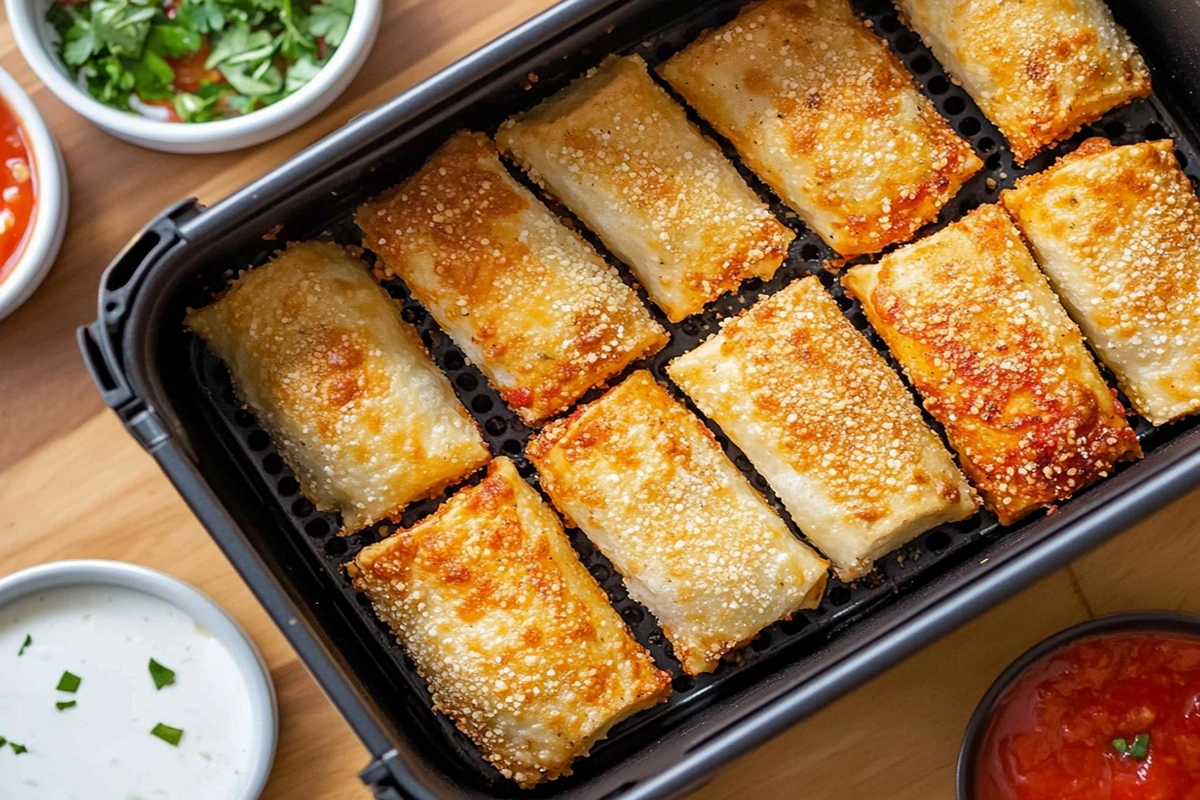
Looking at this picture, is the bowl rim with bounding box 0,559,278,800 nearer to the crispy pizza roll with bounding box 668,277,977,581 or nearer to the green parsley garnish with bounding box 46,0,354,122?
the green parsley garnish with bounding box 46,0,354,122

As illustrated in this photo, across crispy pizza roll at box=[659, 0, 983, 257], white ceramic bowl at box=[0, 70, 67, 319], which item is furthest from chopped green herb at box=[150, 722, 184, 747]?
crispy pizza roll at box=[659, 0, 983, 257]

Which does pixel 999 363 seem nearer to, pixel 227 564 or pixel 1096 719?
pixel 1096 719

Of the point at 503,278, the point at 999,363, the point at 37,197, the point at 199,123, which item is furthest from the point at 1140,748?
the point at 37,197

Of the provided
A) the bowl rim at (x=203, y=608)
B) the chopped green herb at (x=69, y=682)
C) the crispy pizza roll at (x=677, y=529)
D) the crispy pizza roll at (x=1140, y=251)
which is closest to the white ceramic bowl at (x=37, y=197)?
the bowl rim at (x=203, y=608)

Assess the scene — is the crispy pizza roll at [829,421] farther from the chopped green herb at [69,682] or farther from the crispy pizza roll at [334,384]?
the chopped green herb at [69,682]

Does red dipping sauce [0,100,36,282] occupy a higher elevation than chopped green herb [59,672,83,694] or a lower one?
higher

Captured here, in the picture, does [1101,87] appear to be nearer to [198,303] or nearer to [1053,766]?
[1053,766]
